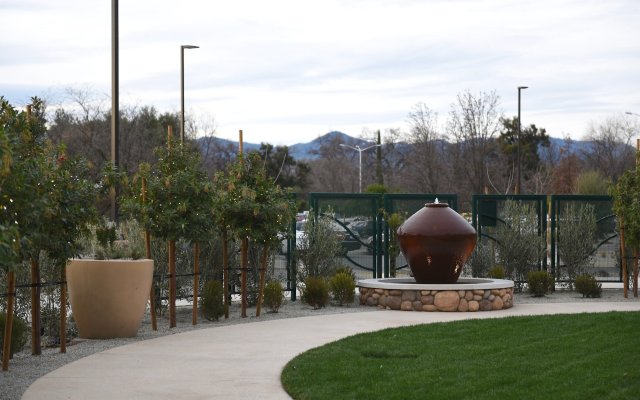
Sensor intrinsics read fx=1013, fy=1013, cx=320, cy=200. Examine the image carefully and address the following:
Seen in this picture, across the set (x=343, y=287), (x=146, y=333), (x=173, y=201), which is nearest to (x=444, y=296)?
(x=343, y=287)

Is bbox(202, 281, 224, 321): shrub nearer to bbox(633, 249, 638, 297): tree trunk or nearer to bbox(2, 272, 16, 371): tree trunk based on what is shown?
bbox(2, 272, 16, 371): tree trunk

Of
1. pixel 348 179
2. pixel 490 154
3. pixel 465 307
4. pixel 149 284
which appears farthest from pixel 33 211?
pixel 348 179

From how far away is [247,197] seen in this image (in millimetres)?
17156

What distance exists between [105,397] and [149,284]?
5189 mm

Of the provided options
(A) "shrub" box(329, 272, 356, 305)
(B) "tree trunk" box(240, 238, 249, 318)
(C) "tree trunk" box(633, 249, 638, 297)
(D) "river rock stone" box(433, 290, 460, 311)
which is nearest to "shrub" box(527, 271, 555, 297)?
(C) "tree trunk" box(633, 249, 638, 297)

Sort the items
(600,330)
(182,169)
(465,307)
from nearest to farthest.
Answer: (600,330)
(182,169)
(465,307)

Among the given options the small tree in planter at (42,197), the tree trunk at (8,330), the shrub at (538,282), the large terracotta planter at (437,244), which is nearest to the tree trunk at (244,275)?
the large terracotta planter at (437,244)

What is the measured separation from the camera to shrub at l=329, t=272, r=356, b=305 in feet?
63.0

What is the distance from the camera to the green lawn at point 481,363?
988 centimetres

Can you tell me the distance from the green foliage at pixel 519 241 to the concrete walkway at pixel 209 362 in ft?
15.7

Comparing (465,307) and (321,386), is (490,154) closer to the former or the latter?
(465,307)

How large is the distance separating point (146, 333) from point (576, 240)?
36.7 feet

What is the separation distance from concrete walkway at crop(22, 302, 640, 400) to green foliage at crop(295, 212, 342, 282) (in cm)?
317

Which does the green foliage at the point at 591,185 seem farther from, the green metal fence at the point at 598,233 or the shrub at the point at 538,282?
the shrub at the point at 538,282
